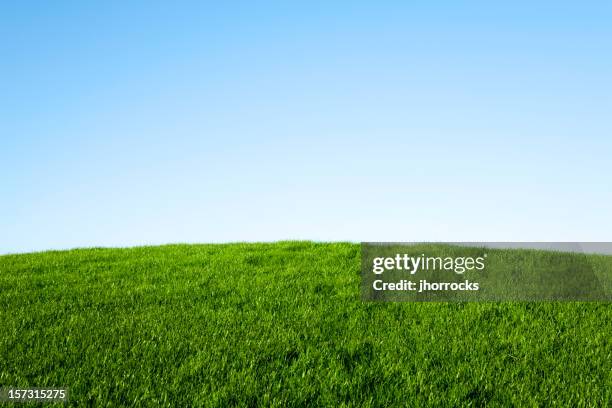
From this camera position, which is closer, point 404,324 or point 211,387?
point 211,387

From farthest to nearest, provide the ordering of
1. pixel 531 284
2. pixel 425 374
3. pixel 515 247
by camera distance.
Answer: pixel 515 247 → pixel 531 284 → pixel 425 374

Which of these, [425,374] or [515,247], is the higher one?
[515,247]

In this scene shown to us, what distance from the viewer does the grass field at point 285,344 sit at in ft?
18.4

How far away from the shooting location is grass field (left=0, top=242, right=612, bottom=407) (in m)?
5.59

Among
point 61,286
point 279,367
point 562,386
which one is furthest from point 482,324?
point 61,286

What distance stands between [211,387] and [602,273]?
9780mm

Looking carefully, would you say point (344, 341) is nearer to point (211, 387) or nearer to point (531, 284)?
point (211, 387)

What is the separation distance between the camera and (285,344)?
268 inches

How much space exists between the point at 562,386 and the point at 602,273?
22.3 feet

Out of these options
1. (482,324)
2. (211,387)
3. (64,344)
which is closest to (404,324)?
(482,324)

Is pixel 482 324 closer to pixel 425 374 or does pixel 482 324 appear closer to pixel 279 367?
pixel 425 374

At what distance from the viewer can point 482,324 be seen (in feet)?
26.0

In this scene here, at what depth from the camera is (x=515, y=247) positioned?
1272cm

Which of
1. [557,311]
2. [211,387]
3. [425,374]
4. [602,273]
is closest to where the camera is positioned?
[211,387]
